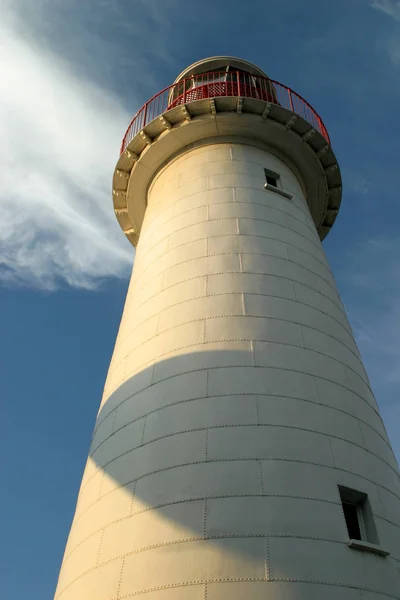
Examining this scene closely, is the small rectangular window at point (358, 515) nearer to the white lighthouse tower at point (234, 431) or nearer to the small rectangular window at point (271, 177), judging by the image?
the white lighthouse tower at point (234, 431)

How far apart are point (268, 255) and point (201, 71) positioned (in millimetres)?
12275

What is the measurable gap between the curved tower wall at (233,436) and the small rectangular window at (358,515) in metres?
0.11

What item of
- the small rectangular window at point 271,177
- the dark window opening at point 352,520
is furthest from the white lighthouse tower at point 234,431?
the small rectangular window at point 271,177

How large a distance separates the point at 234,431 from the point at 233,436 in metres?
0.08

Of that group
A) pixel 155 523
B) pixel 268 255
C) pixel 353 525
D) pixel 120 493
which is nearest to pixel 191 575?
pixel 155 523

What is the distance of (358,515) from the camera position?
6.60m

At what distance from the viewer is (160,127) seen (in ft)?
46.0

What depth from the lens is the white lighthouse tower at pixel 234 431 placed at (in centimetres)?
556

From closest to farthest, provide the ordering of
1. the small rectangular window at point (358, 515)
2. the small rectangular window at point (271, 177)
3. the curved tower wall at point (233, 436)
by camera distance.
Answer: the curved tower wall at point (233, 436), the small rectangular window at point (358, 515), the small rectangular window at point (271, 177)

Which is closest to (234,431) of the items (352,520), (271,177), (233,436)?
(233,436)

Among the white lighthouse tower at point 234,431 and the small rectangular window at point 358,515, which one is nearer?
the white lighthouse tower at point 234,431

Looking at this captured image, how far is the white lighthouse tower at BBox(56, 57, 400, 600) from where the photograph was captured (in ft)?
18.2

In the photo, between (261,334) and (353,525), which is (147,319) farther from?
(353,525)

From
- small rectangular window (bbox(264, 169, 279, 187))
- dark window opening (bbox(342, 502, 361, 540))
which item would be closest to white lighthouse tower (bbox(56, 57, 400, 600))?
dark window opening (bbox(342, 502, 361, 540))
